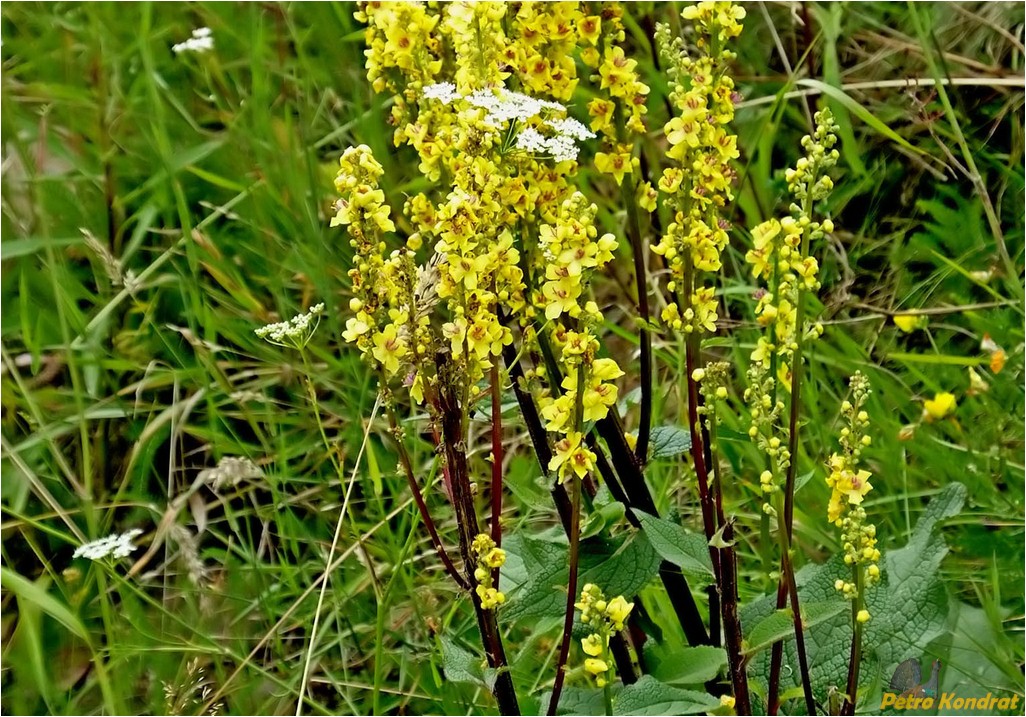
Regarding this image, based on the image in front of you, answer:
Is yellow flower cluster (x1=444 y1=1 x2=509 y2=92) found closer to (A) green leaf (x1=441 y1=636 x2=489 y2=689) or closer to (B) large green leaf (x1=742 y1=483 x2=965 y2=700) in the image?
(A) green leaf (x1=441 y1=636 x2=489 y2=689)

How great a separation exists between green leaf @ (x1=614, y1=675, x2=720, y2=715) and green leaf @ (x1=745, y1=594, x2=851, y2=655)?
3.3 inches

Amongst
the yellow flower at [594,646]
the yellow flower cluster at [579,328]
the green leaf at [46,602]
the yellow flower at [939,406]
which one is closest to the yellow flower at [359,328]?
the yellow flower cluster at [579,328]

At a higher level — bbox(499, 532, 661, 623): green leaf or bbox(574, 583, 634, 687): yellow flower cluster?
bbox(574, 583, 634, 687): yellow flower cluster

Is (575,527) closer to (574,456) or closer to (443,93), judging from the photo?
(574,456)

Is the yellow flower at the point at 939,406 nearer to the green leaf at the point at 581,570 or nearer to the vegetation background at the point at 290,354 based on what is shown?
the vegetation background at the point at 290,354

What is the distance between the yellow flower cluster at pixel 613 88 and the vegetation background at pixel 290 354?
0.39 m

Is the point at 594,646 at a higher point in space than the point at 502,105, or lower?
lower

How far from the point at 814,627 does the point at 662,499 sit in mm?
447

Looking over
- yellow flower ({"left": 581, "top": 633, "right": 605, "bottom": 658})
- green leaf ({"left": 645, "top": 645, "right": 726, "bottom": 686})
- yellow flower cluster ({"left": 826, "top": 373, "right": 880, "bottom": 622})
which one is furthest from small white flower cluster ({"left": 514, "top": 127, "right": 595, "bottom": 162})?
green leaf ({"left": 645, "top": 645, "right": 726, "bottom": 686})

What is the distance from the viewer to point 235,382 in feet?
8.48

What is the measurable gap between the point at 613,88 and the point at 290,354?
1.37m

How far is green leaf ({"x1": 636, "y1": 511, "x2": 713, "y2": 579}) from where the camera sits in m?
1.29

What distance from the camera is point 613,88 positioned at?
4.41ft

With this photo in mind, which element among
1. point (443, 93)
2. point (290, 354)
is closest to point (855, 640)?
point (443, 93)
